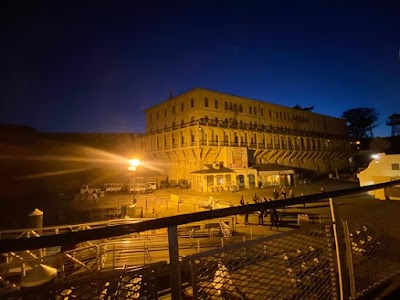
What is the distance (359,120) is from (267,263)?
285ft

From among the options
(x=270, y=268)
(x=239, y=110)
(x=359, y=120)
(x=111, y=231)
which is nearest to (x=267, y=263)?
(x=270, y=268)

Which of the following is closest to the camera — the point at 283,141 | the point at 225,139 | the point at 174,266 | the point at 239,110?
the point at 174,266

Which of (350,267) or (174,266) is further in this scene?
(350,267)

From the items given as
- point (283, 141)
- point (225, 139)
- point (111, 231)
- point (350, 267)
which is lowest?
point (350, 267)

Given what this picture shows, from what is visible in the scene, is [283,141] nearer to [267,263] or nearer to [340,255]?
[340,255]

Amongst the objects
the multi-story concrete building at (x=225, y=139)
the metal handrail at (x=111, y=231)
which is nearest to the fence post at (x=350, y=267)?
the metal handrail at (x=111, y=231)

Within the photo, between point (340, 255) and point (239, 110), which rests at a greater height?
point (239, 110)

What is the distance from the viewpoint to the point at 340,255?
2299 millimetres

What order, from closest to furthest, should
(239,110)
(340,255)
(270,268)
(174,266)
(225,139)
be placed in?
1. (174,266)
2. (270,268)
3. (340,255)
4. (225,139)
5. (239,110)

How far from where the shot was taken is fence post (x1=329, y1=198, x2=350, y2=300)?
7.43 feet

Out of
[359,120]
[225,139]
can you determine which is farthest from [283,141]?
[359,120]

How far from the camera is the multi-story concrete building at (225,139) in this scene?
35597 mm

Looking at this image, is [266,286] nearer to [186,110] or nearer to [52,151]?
[186,110]

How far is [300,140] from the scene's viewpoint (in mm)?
49656
